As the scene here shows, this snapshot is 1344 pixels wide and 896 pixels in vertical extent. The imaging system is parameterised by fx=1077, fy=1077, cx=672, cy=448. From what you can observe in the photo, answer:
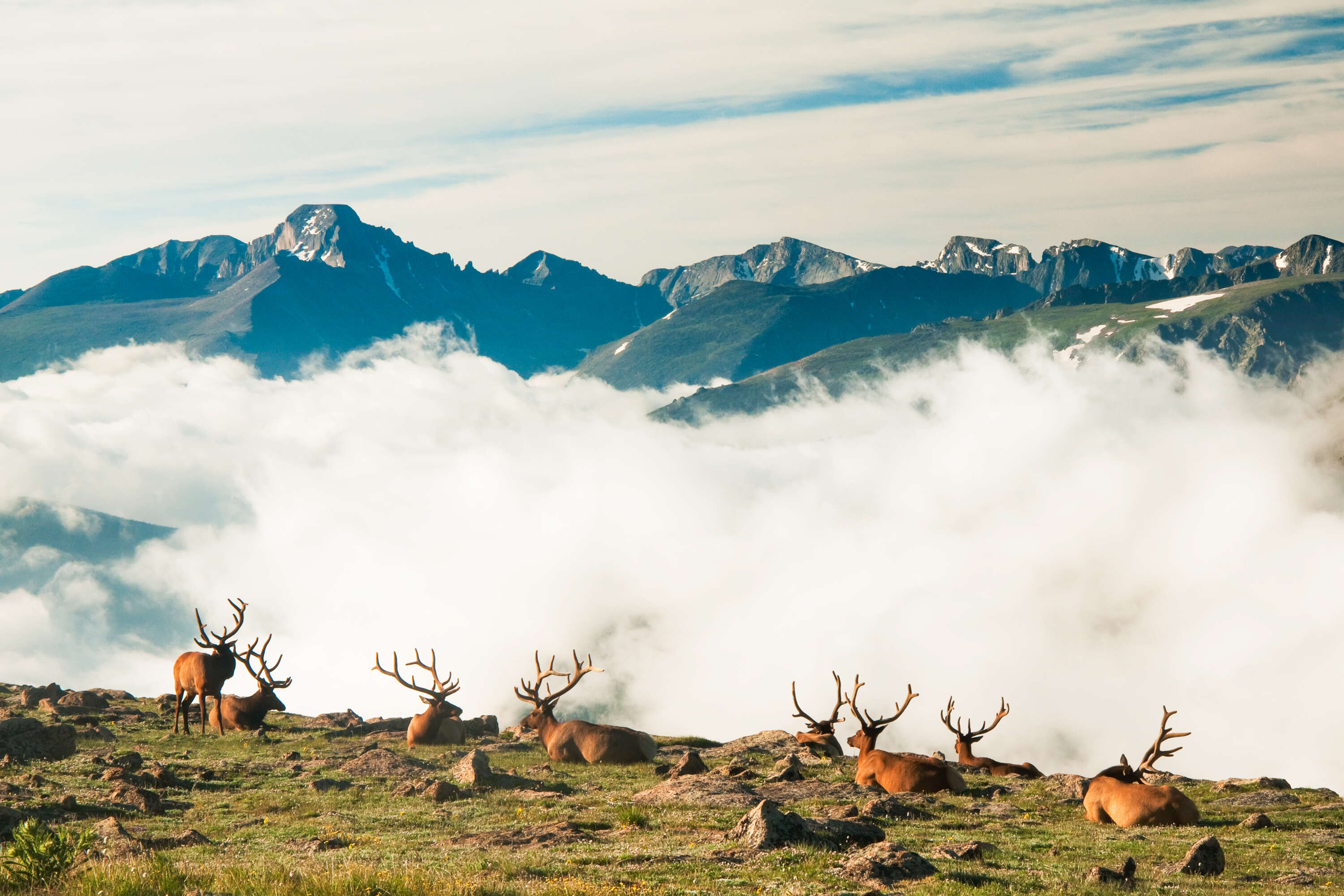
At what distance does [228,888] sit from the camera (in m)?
12.7

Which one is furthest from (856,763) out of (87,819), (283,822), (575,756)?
(87,819)

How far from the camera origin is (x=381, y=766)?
27.5 meters

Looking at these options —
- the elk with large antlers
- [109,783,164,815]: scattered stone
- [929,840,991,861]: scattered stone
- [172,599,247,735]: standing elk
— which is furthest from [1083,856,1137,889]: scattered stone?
[172,599,247,735]: standing elk

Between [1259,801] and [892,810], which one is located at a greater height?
[892,810]

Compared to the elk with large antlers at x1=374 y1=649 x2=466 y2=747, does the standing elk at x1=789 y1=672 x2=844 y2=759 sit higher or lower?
lower

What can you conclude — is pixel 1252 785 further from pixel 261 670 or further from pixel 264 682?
pixel 261 670

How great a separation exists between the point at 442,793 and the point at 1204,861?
14.8 meters

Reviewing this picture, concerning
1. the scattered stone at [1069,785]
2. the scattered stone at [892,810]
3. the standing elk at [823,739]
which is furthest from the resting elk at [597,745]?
the scattered stone at [1069,785]

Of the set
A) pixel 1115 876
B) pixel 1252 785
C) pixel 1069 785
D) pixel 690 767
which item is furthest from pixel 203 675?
pixel 1252 785

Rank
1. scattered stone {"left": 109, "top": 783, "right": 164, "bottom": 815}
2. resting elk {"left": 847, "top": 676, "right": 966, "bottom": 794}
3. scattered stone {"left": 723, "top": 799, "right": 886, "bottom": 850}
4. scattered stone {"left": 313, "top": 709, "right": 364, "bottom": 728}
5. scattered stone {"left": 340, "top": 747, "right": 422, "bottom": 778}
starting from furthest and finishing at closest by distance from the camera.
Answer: scattered stone {"left": 313, "top": 709, "right": 364, "bottom": 728}
resting elk {"left": 847, "top": 676, "right": 966, "bottom": 794}
scattered stone {"left": 340, "top": 747, "right": 422, "bottom": 778}
scattered stone {"left": 109, "top": 783, "right": 164, "bottom": 815}
scattered stone {"left": 723, "top": 799, "right": 886, "bottom": 850}

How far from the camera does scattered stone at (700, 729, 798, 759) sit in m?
35.2

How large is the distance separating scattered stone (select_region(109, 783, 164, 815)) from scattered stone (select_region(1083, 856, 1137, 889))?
17.3 m

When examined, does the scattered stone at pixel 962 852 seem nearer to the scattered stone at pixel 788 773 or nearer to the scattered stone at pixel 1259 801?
the scattered stone at pixel 788 773

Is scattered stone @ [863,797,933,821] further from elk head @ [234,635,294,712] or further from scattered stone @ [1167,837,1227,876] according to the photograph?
elk head @ [234,635,294,712]
